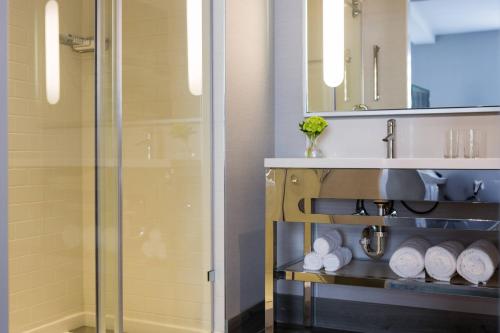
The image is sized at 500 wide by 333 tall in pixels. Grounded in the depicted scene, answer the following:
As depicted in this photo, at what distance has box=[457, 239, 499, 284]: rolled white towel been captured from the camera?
7.73 ft

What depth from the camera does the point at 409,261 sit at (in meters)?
2.49

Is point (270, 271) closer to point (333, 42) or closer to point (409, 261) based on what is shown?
point (409, 261)

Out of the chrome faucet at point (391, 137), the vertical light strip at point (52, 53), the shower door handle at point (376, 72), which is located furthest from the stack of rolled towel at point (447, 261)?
the vertical light strip at point (52, 53)

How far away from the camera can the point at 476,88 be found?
2764 mm

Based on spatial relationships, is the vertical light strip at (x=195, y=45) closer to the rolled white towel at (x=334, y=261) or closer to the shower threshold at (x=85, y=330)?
the rolled white towel at (x=334, y=261)

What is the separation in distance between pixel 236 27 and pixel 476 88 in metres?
1.18

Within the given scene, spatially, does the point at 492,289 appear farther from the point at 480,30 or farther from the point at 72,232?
the point at 72,232

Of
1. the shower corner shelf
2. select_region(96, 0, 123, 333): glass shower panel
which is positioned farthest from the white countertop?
select_region(96, 0, 123, 333): glass shower panel

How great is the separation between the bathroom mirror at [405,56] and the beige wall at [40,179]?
1.56 m

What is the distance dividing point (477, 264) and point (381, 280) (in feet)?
1.29

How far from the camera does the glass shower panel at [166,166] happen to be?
6.93ft

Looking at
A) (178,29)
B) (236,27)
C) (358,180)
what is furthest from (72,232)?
(236,27)

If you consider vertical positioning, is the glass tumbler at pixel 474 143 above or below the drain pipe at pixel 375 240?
above

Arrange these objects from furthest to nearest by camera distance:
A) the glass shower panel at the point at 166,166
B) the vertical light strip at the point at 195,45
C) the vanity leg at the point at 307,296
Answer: the vanity leg at the point at 307,296 < the vertical light strip at the point at 195,45 < the glass shower panel at the point at 166,166
